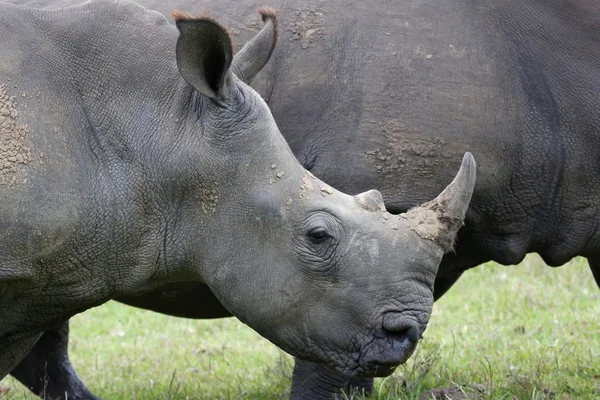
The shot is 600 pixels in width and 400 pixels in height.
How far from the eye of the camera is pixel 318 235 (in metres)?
4.77

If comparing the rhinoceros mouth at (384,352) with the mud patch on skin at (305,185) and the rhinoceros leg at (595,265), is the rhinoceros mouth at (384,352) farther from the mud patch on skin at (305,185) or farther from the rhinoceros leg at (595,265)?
the rhinoceros leg at (595,265)

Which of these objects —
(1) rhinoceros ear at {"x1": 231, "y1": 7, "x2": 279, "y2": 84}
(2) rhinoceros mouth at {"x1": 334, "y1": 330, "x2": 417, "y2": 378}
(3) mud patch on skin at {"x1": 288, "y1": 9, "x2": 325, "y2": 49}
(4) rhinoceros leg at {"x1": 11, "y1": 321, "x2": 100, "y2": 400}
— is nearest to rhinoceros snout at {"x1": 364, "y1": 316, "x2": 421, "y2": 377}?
(2) rhinoceros mouth at {"x1": 334, "y1": 330, "x2": 417, "y2": 378}

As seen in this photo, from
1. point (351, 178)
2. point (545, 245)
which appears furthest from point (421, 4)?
point (545, 245)

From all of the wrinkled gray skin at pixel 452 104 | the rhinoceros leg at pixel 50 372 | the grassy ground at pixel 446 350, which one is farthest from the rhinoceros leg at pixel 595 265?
the rhinoceros leg at pixel 50 372

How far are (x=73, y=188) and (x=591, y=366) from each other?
3.37 metres

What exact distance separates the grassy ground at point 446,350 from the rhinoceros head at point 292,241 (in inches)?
38.3

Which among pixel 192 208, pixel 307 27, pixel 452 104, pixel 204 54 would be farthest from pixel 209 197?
pixel 452 104

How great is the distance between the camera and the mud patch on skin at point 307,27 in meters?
5.87

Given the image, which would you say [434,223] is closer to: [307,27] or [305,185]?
[305,185]

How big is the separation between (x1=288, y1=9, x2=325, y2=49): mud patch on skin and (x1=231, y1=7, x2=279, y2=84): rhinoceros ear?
0.68 meters

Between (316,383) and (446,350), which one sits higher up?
(316,383)

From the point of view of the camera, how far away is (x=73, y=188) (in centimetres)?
472

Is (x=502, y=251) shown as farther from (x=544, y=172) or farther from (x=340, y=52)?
(x=340, y=52)

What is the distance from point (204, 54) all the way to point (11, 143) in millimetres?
822
